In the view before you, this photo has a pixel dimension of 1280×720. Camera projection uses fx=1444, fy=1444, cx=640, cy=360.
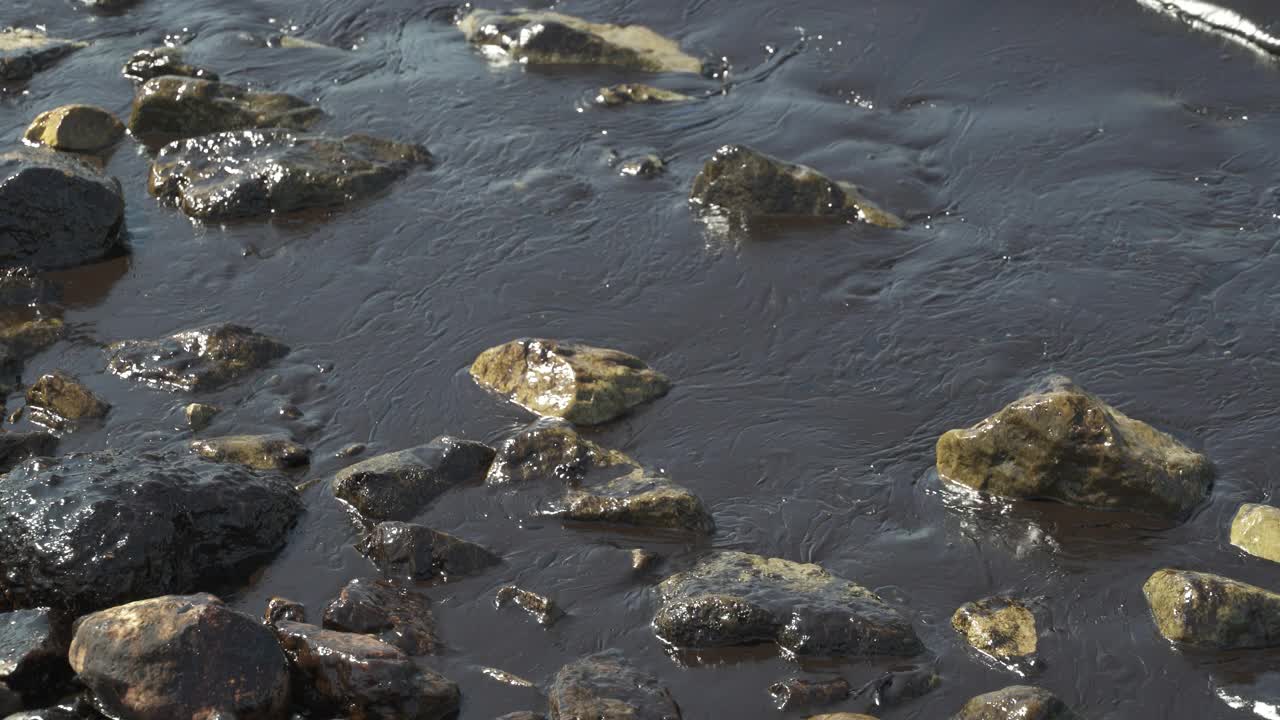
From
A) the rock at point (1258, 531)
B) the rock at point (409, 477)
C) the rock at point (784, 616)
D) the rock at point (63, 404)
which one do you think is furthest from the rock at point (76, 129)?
the rock at point (1258, 531)

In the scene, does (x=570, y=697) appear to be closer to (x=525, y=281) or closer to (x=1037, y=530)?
(x=1037, y=530)

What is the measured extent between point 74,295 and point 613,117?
4268 mm

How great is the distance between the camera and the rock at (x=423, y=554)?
6742mm

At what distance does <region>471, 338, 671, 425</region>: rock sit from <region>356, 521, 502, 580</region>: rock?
126cm

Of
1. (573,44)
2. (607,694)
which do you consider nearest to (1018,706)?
(607,694)

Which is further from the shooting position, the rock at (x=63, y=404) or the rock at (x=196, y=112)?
the rock at (x=196, y=112)

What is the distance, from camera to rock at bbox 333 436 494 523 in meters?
7.20

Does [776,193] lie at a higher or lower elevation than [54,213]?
higher

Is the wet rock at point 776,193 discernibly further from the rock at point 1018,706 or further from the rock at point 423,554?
the rock at point 1018,706

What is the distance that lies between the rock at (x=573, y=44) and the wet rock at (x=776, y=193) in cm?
A: 254

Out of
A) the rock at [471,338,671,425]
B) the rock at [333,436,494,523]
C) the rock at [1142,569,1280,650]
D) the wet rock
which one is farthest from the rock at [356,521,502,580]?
the wet rock

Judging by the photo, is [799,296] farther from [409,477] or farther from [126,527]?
[126,527]

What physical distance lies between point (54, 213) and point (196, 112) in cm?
210

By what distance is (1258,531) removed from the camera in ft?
21.6
